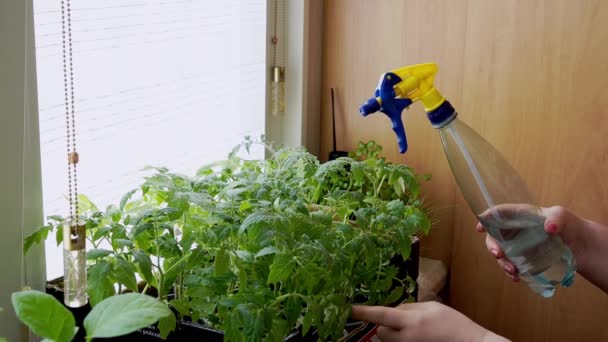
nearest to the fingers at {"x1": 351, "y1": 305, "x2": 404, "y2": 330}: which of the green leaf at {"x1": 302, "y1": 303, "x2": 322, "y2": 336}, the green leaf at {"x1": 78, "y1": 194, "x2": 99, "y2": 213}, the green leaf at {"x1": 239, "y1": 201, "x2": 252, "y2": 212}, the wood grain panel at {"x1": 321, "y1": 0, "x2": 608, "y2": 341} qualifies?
the green leaf at {"x1": 302, "y1": 303, "x2": 322, "y2": 336}

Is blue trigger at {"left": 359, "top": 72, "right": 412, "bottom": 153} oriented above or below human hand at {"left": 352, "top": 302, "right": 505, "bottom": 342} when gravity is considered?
above

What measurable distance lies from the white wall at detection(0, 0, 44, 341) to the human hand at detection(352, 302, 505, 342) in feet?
1.72

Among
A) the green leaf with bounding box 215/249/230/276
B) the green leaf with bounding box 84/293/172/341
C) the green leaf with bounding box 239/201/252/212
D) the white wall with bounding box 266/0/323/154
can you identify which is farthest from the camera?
the white wall with bounding box 266/0/323/154

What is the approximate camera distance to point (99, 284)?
0.84m

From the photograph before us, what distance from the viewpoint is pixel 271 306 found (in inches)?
36.1

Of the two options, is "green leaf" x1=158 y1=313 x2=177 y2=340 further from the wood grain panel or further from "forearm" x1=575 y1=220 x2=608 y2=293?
the wood grain panel

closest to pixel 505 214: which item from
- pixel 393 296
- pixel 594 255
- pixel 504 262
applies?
pixel 504 262

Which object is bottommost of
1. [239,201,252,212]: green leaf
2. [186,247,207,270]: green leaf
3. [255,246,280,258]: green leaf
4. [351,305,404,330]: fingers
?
[351,305,404,330]: fingers

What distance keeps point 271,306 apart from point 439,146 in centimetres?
108

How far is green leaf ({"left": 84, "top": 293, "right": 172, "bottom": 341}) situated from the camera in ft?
1.82

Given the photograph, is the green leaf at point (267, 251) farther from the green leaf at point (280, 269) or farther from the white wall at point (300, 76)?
the white wall at point (300, 76)

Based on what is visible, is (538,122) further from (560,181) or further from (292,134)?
(292,134)

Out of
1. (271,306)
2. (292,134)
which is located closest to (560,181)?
(292,134)

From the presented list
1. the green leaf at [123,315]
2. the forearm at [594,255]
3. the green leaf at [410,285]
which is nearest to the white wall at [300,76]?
the green leaf at [410,285]
